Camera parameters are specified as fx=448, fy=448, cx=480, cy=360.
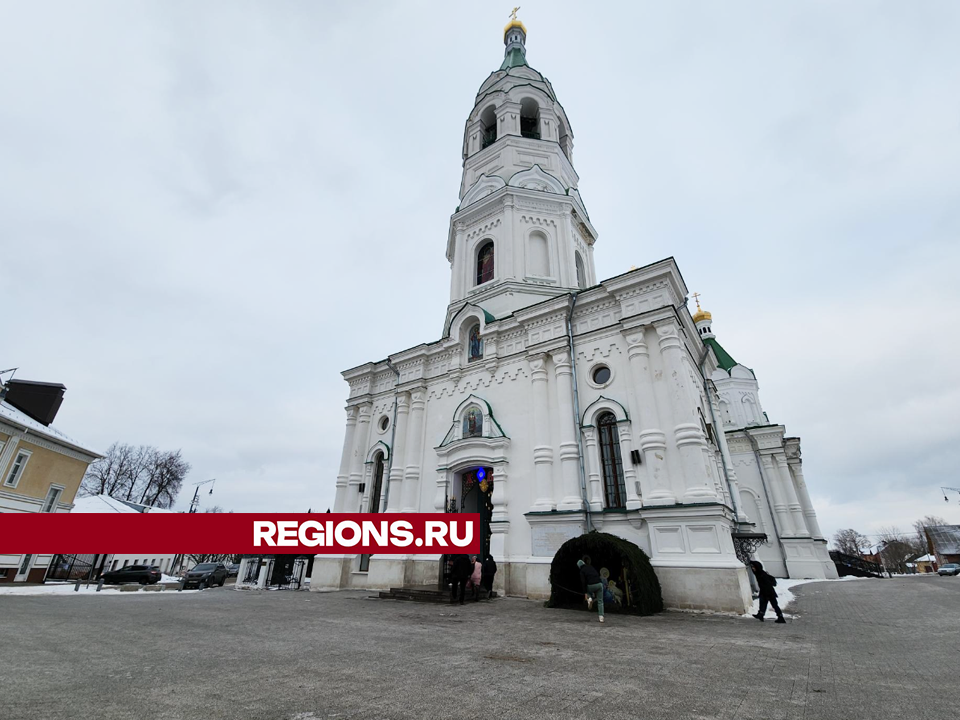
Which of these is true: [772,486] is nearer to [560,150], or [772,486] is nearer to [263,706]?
[560,150]

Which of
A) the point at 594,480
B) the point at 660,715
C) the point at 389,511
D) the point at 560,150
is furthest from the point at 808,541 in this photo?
the point at 660,715

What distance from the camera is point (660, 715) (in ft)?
11.4

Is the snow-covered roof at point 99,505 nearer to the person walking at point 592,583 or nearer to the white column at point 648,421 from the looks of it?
the person walking at point 592,583

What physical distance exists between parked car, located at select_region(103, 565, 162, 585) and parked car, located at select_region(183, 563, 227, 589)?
1.66m

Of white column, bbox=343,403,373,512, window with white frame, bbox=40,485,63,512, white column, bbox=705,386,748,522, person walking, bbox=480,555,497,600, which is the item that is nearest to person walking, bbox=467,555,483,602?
person walking, bbox=480,555,497,600

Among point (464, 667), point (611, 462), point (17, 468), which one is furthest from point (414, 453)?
point (17, 468)

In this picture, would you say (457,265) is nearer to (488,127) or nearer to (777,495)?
(488,127)

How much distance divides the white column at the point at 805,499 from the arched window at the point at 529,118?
2504cm

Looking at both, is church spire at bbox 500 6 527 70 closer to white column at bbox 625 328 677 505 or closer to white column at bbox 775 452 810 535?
white column at bbox 625 328 677 505

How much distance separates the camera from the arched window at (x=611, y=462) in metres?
12.8

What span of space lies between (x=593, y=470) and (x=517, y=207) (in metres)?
12.3

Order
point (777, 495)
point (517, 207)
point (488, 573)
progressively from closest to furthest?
point (488, 573)
point (517, 207)
point (777, 495)

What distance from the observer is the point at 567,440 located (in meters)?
13.6

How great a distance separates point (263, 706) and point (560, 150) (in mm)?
24030
